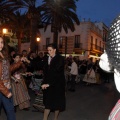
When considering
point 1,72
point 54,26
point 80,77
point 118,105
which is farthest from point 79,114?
point 54,26

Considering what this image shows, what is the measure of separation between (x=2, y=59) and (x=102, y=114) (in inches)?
147

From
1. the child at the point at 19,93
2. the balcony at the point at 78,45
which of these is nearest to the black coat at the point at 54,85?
the child at the point at 19,93

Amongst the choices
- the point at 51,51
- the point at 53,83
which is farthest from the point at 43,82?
the point at 51,51

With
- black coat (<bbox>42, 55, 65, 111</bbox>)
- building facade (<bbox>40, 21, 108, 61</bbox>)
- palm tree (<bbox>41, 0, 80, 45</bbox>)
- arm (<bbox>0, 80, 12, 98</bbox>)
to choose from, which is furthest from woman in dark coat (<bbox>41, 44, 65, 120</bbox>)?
building facade (<bbox>40, 21, 108, 61</bbox>)

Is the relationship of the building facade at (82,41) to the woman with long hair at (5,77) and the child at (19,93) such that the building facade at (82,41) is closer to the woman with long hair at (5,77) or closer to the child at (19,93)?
the child at (19,93)

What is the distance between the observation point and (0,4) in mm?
20688

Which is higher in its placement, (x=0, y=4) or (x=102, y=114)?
(x=0, y=4)

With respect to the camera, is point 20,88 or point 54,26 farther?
point 54,26

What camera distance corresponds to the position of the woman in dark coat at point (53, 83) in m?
5.24

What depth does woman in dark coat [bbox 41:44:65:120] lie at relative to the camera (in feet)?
17.2

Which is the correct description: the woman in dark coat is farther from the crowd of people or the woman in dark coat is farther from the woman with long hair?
the woman with long hair

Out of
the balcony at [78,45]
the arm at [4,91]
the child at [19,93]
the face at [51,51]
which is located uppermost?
the balcony at [78,45]

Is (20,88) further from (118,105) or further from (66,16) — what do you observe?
(66,16)

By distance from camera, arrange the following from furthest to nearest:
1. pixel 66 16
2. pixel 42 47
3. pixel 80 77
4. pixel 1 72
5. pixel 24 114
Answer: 1. pixel 42 47
2. pixel 66 16
3. pixel 80 77
4. pixel 24 114
5. pixel 1 72
